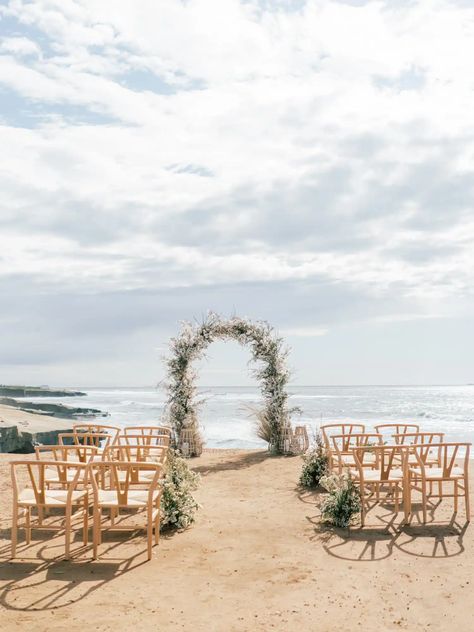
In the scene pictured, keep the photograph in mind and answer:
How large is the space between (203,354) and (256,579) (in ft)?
29.3

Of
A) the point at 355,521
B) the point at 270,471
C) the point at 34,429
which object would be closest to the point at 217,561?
the point at 355,521

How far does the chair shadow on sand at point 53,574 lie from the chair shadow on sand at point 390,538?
183cm

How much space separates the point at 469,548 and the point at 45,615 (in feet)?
12.5

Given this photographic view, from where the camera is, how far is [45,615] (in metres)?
4.03

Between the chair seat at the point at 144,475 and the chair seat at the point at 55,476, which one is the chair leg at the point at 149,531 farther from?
the chair seat at the point at 144,475

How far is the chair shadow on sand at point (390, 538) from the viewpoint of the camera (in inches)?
215

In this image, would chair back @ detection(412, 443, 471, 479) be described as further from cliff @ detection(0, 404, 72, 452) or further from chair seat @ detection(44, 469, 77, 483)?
cliff @ detection(0, 404, 72, 452)

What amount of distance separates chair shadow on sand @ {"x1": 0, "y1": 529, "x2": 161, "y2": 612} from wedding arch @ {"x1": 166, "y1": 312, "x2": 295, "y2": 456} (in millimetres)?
7468

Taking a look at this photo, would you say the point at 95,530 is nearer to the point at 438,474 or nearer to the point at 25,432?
the point at 438,474

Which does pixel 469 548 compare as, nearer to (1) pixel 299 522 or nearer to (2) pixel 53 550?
(1) pixel 299 522

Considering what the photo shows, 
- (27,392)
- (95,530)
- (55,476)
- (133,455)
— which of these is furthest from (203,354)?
(27,392)

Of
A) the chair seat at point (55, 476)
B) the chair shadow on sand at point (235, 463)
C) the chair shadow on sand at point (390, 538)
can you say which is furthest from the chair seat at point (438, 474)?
the chair shadow on sand at point (235, 463)

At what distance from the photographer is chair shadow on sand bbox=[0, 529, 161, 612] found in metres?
4.29

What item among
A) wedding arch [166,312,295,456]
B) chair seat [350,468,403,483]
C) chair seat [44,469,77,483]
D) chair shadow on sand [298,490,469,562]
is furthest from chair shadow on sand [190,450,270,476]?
chair shadow on sand [298,490,469,562]
